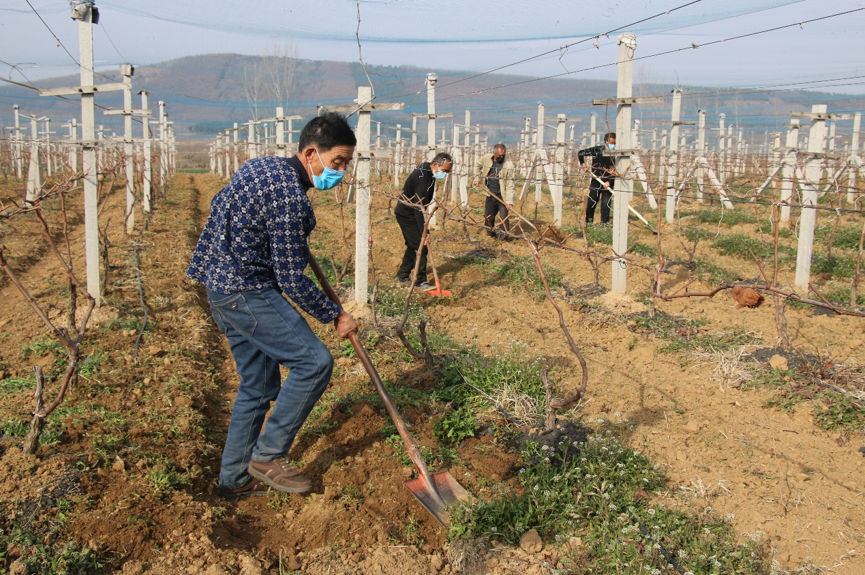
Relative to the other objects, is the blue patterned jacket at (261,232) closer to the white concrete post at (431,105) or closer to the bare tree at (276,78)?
the white concrete post at (431,105)

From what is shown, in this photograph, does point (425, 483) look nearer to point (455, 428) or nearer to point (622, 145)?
point (455, 428)

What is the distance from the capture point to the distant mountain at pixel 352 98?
36000 mm

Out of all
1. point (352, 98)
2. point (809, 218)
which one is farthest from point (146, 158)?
point (352, 98)

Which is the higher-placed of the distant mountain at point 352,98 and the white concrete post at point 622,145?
the distant mountain at point 352,98

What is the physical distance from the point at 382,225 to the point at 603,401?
7982mm

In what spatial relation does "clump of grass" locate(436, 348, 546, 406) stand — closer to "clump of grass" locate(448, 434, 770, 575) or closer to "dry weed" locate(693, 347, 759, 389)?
"clump of grass" locate(448, 434, 770, 575)

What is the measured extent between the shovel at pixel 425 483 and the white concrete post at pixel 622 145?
3.77 meters

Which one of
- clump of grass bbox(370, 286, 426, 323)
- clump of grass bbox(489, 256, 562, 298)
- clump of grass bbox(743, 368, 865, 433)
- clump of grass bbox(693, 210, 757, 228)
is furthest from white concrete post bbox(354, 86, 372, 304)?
clump of grass bbox(693, 210, 757, 228)

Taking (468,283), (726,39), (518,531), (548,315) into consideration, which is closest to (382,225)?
(468,283)

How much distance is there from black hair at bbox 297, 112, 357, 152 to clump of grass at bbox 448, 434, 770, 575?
5.54 feet

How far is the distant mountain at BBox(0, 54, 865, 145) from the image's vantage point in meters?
36.0

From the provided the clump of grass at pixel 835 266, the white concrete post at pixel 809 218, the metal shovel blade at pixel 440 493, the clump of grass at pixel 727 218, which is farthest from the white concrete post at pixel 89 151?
the clump of grass at pixel 727 218

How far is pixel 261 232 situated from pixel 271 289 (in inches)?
10.5

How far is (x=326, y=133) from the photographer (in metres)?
2.74
